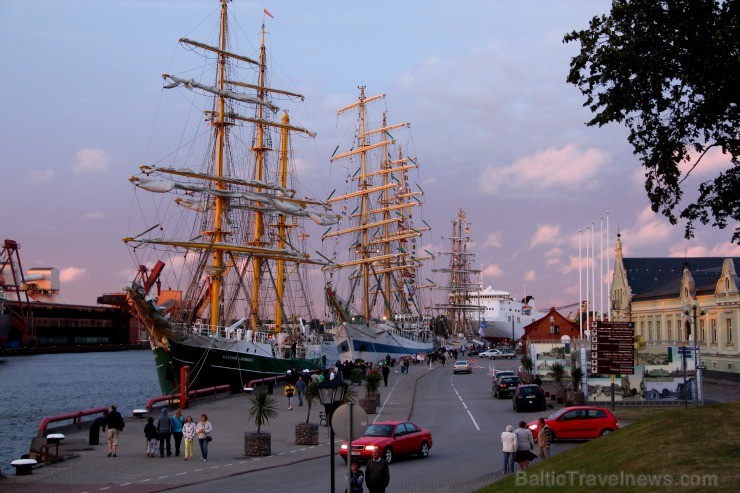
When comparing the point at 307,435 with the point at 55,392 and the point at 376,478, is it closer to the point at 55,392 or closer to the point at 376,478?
the point at 376,478

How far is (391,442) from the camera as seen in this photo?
24.0 m

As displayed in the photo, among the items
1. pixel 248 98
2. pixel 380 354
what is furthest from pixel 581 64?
pixel 380 354

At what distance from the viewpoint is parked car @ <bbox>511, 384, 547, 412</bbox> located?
37.3 m

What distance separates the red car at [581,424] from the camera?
26.2 meters

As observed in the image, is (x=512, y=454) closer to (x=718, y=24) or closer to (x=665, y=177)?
(x=665, y=177)

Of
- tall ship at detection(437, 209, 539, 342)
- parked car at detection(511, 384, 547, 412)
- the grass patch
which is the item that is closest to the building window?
parked car at detection(511, 384, 547, 412)

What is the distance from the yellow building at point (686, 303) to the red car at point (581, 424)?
11.0 metres

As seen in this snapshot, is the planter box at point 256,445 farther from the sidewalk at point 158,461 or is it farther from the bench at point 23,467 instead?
the bench at point 23,467

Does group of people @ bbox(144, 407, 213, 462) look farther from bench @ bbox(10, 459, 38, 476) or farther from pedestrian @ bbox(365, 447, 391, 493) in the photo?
pedestrian @ bbox(365, 447, 391, 493)

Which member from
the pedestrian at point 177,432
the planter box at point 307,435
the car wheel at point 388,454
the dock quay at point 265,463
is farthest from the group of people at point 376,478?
the planter box at point 307,435

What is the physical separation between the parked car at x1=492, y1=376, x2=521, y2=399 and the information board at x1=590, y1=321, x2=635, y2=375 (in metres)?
10.6

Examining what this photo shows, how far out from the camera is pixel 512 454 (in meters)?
20.5

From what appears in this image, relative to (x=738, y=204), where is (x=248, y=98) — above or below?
above

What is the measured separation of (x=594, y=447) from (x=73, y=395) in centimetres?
6368
